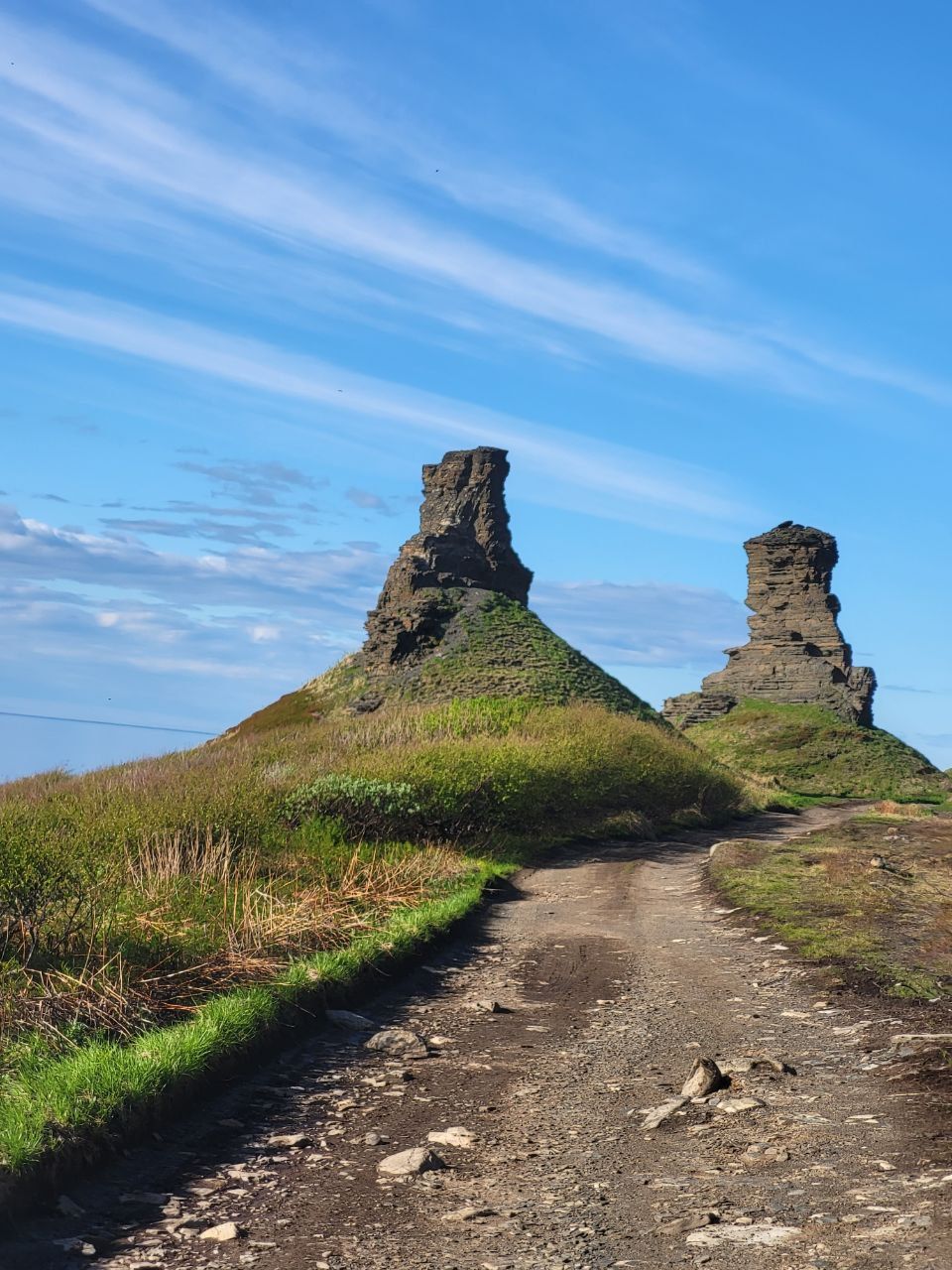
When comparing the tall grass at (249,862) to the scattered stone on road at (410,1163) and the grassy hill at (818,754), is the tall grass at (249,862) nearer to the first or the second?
the scattered stone on road at (410,1163)

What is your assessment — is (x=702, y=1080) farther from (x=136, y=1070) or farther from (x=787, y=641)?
(x=787, y=641)

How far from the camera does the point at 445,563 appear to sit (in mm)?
54688

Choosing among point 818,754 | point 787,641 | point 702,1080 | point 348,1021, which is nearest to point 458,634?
point 818,754

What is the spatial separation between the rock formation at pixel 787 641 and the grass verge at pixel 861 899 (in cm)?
3520

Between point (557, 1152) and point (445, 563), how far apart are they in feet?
160

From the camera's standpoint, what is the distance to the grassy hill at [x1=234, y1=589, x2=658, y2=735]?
45.2 m

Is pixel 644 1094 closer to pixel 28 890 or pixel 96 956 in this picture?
pixel 96 956

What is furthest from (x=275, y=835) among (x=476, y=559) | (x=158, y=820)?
(x=476, y=559)

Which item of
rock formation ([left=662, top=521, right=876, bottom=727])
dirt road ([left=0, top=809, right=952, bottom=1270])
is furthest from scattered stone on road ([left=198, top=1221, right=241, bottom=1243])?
rock formation ([left=662, top=521, right=876, bottom=727])

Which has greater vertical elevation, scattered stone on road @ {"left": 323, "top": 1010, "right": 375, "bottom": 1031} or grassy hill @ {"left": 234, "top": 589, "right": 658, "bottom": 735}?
grassy hill @ {"left": 234, "top": 589, "right": 658, "bottom": 735}

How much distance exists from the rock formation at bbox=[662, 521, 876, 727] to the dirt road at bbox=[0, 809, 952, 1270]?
5203 centimetres

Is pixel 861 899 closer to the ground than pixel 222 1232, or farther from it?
farther from it

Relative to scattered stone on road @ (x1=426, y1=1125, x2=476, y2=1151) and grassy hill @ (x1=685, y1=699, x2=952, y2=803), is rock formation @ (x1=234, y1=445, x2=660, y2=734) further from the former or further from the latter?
scattered stone on road @ (x1=426, y1=1125, x2=476, y2=1151)

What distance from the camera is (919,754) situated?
189 ft
